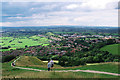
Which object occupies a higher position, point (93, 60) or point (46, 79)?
point (46, 79)

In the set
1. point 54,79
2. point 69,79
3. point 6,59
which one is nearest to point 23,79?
point 54,79

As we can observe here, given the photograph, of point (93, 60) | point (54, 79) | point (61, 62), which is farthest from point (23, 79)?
point (93, 60)

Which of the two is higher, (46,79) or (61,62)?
(46,79)

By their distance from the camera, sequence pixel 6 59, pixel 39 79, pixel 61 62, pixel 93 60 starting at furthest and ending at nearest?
pixel 93 60 → pixel 61 62 → pixel 6 59 → pixel 39 79

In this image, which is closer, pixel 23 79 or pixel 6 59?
pixel 23 79

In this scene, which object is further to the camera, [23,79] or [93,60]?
[93,60]

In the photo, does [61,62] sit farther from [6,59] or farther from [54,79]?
[54,79]

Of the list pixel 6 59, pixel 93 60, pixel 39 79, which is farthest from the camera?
pixel 93 60

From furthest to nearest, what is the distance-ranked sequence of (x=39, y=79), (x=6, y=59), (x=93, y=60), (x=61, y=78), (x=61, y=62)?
1. (x=93, y=60)
2. (x=61, y=62)
3. (x=6, y=59)
4. (x=61, y=78)
5. (x=39, y=79)

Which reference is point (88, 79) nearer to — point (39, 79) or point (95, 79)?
point (95, 79)
